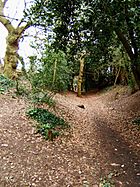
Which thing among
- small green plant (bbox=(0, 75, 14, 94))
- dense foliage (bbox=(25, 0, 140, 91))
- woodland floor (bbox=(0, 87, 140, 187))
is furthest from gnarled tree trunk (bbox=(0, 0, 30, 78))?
dense foliage (bbox=(25, 0, 140, 91))

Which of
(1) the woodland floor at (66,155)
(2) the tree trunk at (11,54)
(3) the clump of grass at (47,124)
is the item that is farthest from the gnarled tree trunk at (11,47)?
(3) the clump of grass at (47,124)

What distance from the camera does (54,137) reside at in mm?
8727

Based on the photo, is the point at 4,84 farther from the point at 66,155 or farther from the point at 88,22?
the point at 66,155

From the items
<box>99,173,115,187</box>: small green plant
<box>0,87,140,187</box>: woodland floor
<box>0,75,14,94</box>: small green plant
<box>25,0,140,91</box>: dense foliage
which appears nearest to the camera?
<box>99,173,115,187</box>: small green plant

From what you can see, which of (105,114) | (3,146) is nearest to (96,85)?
(105,114)

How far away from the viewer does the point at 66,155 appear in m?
7.70

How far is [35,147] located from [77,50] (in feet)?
13.3

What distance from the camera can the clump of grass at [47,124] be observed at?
28.5 feet

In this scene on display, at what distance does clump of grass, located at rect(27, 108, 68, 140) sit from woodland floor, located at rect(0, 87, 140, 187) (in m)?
0.23

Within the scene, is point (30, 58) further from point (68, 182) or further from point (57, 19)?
point (68, 182)

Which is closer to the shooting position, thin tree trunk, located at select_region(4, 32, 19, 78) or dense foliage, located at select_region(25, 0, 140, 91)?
dense foliage, located at select_region(25, 0, 140, 91)

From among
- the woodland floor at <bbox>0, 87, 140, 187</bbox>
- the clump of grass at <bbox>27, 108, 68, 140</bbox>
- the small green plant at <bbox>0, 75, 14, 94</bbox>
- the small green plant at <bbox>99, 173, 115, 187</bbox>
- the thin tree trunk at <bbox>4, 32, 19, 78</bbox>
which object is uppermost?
the thin tree trunk at <bbox>4, 32, 19, 78</bbox>

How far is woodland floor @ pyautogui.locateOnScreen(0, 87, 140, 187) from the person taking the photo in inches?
246

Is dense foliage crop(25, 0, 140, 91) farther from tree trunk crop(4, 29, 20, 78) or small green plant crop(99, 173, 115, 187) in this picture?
tree trunk crop(4, 29, 20, 78)
